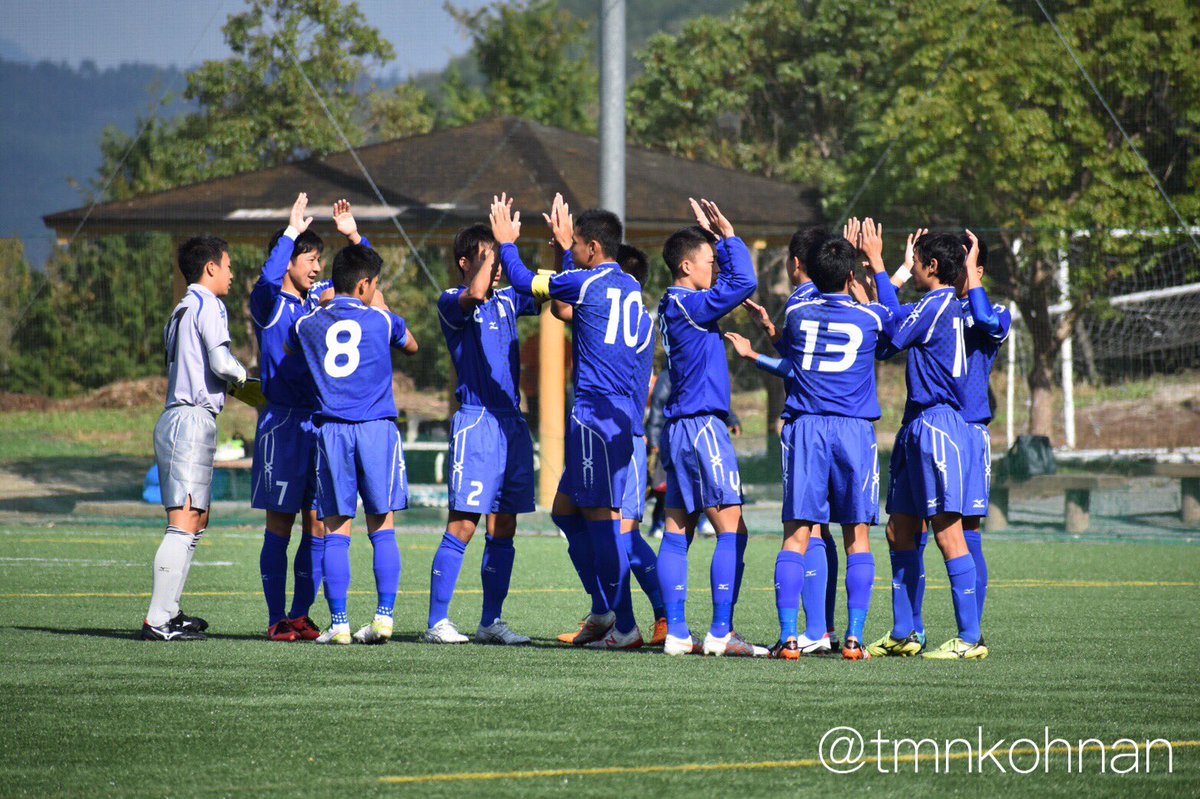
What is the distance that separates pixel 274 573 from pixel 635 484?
6.22 ft

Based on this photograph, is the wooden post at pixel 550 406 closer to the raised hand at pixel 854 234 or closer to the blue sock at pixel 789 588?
the raised hand at pixel 854 234

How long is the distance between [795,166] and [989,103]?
33.9ft

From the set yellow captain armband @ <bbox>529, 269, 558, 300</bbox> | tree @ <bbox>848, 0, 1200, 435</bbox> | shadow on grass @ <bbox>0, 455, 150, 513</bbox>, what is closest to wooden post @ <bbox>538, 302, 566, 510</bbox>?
shadow on grass @ <bbox>0, 455, 150, 513</bbox>

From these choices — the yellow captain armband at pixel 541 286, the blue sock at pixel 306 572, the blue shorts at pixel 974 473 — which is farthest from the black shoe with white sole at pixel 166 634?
the blue shorts at pixel 974 473

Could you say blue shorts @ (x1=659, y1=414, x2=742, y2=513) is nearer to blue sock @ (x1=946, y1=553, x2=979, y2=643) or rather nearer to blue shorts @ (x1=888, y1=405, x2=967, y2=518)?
blue shorts @ (x1=888, y1=405, x2=967, y2=518)

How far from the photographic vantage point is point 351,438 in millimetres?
7129

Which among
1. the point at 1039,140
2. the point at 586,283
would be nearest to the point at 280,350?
the point at 586,283

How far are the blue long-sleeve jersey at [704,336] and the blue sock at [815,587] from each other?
76 centimetres

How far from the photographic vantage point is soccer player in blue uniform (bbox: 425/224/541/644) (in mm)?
7211

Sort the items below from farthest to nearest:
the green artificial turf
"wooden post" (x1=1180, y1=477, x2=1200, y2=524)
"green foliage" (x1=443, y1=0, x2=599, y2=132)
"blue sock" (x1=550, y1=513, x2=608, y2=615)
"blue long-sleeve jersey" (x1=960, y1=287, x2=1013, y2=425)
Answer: "green foliage" (x1=443, y1=0, x2=599, y2=132)
"wooden post" (x1=1180, y1=477, x2=1200, y2=524)
"blue sock" (x1=550, y1=513, x2=608, y2=615)
"blue long-sleeve jersey" (x1=960, y1=287, x2=1013, y2=425)
the green artificial turf

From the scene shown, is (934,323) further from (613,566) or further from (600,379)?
(613,566)

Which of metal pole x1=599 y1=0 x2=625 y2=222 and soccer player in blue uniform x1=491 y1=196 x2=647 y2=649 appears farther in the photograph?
metal pole x1=599 y1=0 x2=625 y2=222

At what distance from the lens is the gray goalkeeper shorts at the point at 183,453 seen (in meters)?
7.21

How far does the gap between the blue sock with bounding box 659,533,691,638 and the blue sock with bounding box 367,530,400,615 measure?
129 centimetres
